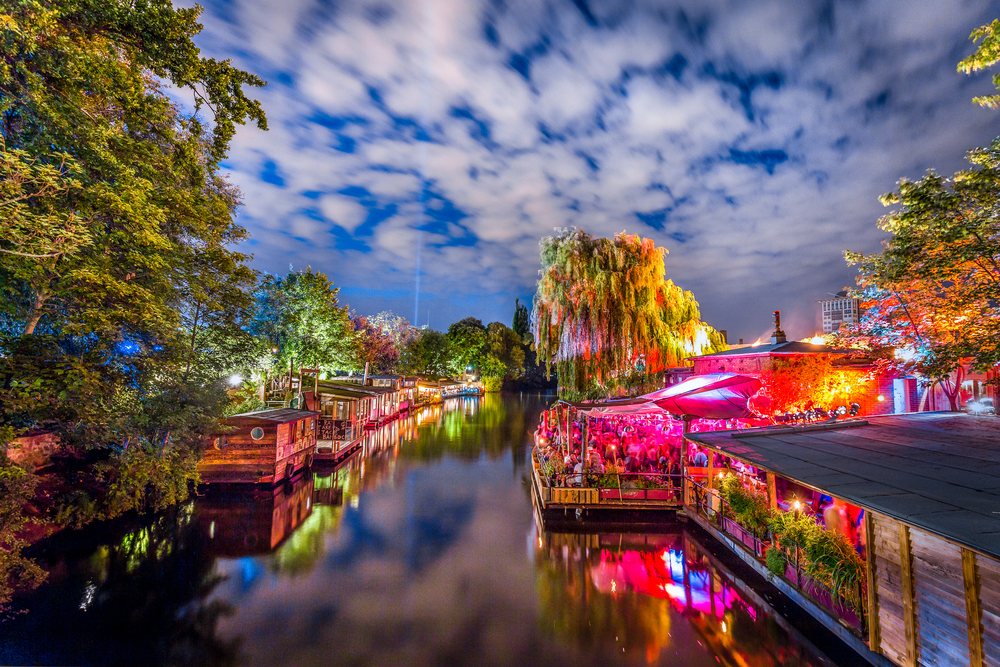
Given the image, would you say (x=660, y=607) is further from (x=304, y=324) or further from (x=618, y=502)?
(x=304, y=324)

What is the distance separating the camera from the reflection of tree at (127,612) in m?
5.49

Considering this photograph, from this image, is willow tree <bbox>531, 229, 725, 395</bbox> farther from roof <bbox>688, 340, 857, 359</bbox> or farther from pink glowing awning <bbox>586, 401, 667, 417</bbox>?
pink glowing awning <bbox>586, 401, 667, 417</bbox>

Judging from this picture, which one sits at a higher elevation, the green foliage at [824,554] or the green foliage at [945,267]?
the green foliage at [945,267]

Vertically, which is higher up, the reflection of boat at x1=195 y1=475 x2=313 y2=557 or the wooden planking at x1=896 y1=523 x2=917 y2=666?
the wooden planking at x1=896 y1=523 x2=917 y2=666

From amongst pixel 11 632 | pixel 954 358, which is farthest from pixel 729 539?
pixel 11 632

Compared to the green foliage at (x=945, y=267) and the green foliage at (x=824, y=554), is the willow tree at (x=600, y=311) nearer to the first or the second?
the green foliage at (x=945, y=267)

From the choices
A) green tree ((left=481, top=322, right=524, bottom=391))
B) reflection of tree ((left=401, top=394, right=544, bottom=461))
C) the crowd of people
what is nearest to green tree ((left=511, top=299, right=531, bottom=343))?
green tree ((left=481, top=322, right=524, bottom=391))

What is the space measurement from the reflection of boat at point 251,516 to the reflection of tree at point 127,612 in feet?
2.07

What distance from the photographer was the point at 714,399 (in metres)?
10.2

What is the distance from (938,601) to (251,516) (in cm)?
1353

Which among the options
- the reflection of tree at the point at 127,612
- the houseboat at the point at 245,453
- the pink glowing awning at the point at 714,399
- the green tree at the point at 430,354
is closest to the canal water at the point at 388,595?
the reflection of tree at the point at 127,612

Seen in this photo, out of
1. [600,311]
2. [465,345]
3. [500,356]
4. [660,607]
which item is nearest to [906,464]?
[660,607]

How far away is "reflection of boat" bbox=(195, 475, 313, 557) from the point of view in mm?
8969

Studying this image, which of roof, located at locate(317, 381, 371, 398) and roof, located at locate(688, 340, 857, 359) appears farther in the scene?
roof, located at locate(317, 381, 371, 398)
